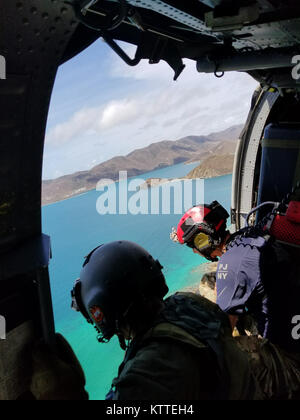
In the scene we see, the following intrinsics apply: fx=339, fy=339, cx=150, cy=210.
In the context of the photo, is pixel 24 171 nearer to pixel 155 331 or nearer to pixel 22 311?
pixel 22 311

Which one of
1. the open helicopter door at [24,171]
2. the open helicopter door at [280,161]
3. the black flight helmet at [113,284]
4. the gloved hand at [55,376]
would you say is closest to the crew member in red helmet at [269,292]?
the black flight helmet at [113,284]

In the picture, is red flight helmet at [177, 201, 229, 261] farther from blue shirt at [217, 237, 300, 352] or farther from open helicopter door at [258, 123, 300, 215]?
open helicopter door at [258, 123, 300, 215]

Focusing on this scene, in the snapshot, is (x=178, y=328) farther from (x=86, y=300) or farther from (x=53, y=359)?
(x=53, y=359)

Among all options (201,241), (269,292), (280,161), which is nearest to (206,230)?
(201,241)

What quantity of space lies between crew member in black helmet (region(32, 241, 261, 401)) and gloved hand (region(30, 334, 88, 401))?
0.03 meters

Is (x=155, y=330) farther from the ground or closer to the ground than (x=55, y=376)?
farther from the ground

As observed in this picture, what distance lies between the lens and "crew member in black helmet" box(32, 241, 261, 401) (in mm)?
1150

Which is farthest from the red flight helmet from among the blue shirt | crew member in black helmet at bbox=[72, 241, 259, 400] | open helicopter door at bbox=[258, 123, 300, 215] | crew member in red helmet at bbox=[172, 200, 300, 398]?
crew member in black helmet at bbox=[72, 241, 259, 400]

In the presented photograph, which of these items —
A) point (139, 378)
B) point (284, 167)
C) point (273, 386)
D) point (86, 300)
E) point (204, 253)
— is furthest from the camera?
point (284, 167)

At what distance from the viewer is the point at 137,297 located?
1474mm

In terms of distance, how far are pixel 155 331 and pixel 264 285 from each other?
1081 mm

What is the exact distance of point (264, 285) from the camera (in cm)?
212

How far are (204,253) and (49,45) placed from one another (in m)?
2.50
